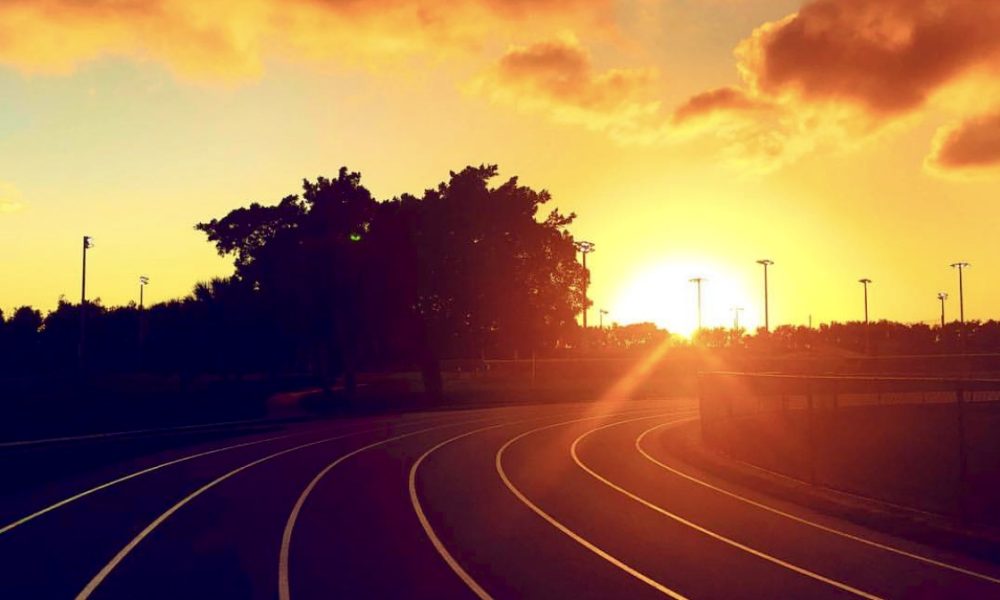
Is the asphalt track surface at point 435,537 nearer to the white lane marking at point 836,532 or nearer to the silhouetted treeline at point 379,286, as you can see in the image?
the white lane marking at point 836,532

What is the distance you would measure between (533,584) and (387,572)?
2021 mm

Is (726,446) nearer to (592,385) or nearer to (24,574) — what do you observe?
(24,574)

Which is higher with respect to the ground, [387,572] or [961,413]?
[961,413]

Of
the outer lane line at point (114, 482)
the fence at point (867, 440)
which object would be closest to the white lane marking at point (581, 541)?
the fence at point (867, 440)

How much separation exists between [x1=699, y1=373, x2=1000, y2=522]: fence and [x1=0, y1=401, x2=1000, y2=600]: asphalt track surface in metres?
2.49

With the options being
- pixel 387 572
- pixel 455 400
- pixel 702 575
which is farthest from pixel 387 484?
pixel 455 400

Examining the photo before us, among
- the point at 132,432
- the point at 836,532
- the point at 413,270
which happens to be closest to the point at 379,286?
the point at 413,270

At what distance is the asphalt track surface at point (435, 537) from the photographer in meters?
10.7

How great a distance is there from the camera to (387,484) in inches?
784

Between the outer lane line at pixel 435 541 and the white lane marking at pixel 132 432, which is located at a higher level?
the white lane marking at pixel 132 432

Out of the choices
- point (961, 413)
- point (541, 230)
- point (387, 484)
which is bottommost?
point (387, 484)

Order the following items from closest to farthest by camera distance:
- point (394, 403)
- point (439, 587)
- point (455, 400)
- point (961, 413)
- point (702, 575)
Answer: point (439, 587) < point (702, 575) < point (961, 413) < point (394, 403) < point (455, 400)

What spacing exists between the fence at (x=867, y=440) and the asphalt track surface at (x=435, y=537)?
2.49 m

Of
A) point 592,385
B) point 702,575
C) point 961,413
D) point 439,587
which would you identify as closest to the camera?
point 439,587
